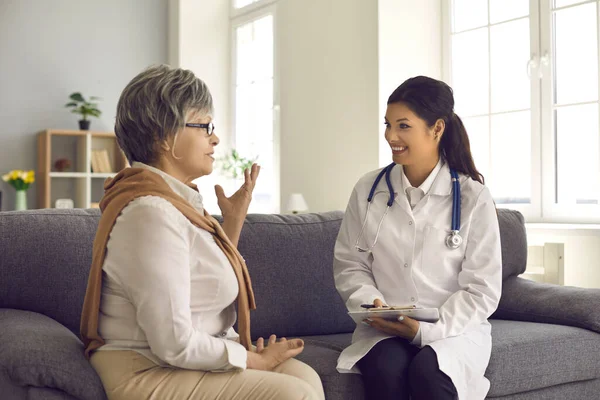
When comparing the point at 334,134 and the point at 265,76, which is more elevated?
the point at 265,76

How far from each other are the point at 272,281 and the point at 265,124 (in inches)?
172

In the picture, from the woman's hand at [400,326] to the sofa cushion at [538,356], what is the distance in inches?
13.0

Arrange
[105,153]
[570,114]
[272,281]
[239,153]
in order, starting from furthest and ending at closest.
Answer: [239,153]
[105,153]
[570,114]
[272,281]

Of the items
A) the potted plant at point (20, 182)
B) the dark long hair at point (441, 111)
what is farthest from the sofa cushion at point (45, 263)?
the potted plant at point (20, 182)

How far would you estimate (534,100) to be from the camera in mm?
4719

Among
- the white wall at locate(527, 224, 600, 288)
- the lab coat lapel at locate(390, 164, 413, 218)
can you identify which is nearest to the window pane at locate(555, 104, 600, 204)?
the white wall at locate(527, 224, 600, 288)

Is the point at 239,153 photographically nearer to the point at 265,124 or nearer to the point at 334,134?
the point at 265,124

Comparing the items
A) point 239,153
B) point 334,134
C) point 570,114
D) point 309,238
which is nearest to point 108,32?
point 239,153

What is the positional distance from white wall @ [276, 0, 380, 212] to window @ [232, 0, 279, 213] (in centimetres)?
52

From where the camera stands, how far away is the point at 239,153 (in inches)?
285

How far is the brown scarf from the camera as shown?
167cm

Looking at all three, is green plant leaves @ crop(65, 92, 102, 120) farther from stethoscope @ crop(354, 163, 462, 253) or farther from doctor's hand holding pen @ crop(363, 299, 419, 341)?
doctor's hand holding pen @ crop(363, 299, 419, 341)

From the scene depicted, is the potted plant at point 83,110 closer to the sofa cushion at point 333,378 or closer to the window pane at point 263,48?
the window pane at point 263,48

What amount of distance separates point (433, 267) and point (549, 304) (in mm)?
721
